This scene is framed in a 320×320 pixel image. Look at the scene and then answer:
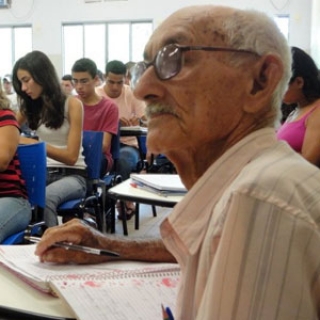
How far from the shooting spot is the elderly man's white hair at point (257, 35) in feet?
2.57

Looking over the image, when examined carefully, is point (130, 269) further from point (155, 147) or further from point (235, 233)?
point (235, 233)

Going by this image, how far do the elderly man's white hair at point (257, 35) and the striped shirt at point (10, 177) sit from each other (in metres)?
1.51

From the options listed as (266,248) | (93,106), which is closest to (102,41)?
(93,106)

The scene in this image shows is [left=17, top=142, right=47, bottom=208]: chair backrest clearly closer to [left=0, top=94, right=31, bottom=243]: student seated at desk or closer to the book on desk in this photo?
[left=0, top=94, right=31, bottom=243]: student seated at desk

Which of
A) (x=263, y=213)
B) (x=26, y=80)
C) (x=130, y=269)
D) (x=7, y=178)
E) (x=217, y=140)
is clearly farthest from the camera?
(x=26, y=80)

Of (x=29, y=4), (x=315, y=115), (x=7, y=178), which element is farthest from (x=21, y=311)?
(x=29, y=4)

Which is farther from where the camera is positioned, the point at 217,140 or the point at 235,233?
the point at 217,140

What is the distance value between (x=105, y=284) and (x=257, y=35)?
0.54 m

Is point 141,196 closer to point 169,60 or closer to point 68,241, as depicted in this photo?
point 68,241

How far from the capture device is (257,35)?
789 millimetres

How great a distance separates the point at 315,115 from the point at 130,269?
206cm

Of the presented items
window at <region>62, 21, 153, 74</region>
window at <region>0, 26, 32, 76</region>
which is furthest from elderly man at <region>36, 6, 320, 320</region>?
window at <region>0, 26, 32, 76</region>

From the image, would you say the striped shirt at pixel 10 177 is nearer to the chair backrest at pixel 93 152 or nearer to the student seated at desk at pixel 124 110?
the chair backrest at pixel 93 152

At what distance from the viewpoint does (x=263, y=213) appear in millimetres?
565
